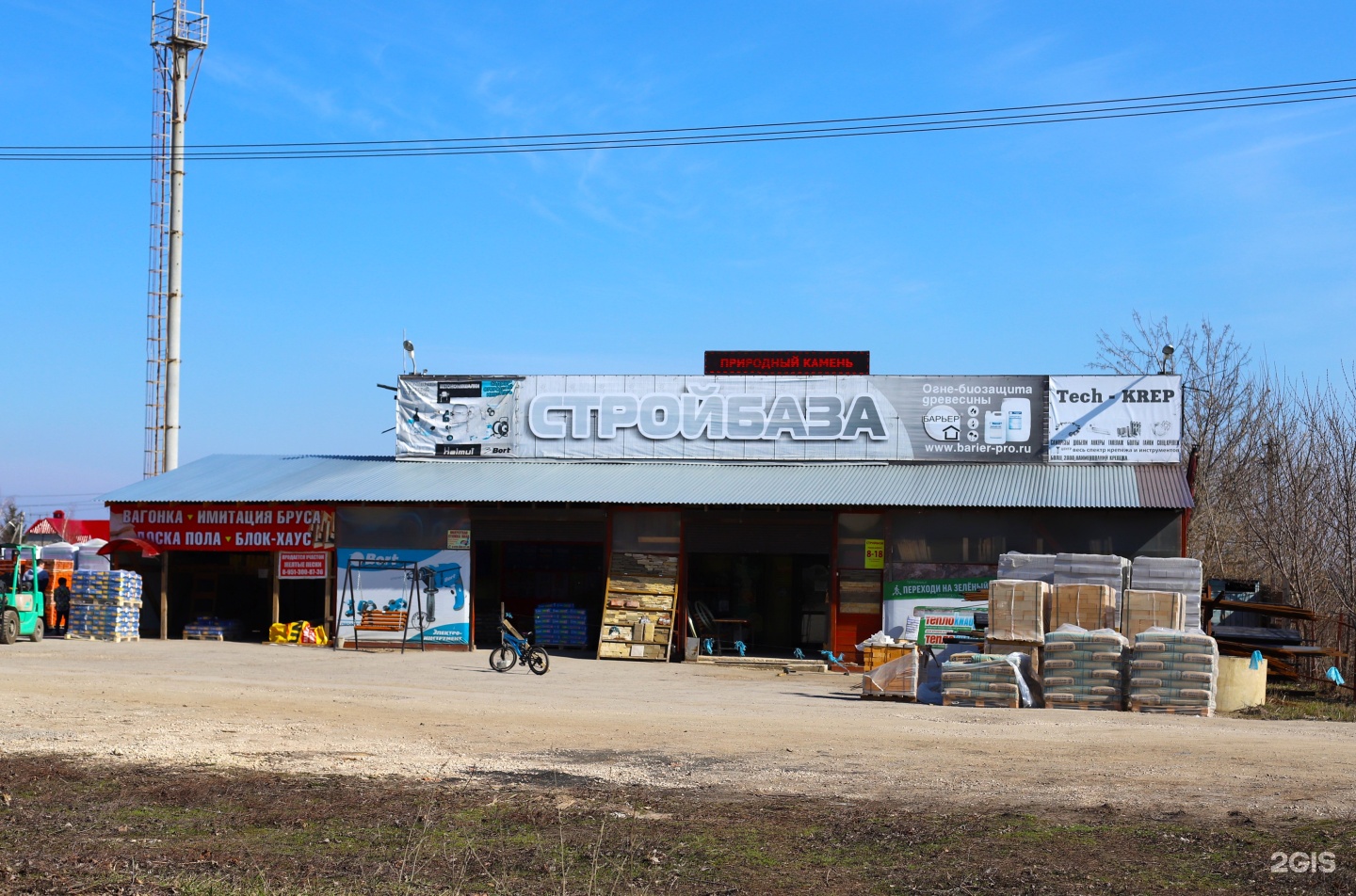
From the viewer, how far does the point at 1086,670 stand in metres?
21.1

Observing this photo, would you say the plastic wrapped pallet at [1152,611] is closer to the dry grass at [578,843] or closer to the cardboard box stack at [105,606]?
the dry grass at [578,843]

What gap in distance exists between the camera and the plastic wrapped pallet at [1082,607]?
22.7 meters

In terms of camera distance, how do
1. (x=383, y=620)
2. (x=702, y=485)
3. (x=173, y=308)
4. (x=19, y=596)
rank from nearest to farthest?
(x=702, y=485), (x=19, y=596), (x=383, y=620), (x=173, y=308)

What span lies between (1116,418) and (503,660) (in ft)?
53.6

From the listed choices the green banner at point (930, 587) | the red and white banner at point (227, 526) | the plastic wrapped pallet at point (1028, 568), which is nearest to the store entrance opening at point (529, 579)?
the red and white banner at point (227, 526)

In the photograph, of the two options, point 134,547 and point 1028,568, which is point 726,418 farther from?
point 134,547

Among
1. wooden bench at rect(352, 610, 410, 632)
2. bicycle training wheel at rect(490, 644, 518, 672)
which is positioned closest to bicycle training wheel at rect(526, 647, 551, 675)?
bicycle training wheel at rect(490, 644, 518, 672)

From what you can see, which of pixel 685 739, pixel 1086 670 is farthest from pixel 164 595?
pixel 1086 670

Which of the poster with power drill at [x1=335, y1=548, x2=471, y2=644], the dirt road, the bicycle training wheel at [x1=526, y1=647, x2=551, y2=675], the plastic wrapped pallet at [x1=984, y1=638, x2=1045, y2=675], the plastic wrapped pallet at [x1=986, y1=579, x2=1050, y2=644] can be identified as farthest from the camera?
the poster with power drill at [x1=335, y1=548, x2=471, y2=644]

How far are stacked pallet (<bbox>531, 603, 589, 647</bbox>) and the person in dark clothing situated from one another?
13134 millimetres

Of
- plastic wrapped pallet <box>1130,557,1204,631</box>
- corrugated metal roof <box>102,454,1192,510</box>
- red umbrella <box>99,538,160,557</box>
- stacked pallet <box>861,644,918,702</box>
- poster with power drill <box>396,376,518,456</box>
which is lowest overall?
stacked pallet <box>861,644,918,702</box>

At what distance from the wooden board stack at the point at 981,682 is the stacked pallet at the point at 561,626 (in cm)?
1406

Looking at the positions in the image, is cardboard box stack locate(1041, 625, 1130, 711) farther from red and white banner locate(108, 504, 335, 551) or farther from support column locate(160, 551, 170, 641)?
support column locate(160, 551, 170, 641)

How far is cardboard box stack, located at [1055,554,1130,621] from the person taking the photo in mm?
24797
